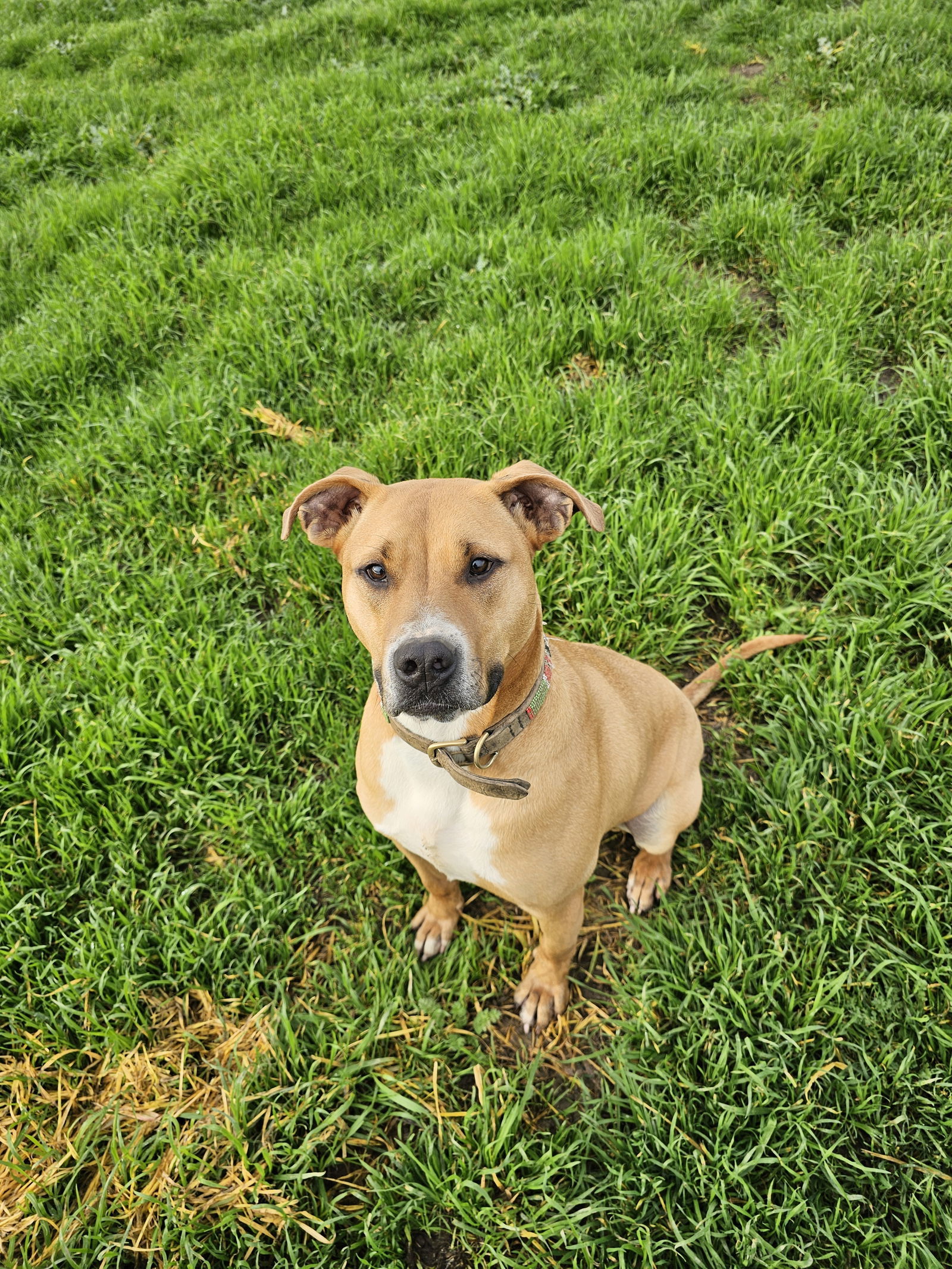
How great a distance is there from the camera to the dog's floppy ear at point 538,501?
2244 millimetres

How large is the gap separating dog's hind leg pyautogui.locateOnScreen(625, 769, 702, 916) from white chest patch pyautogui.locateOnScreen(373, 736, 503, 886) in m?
0.81

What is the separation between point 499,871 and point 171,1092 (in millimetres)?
1392

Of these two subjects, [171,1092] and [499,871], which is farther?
[171,1092]

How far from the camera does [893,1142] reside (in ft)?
7.52

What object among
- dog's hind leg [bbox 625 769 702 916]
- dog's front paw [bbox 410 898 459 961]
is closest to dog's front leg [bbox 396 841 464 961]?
dog's front paw [bbox 410 898 459 961]

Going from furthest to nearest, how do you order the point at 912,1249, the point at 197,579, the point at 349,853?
the point at 197,579 < the point at 349,853 < the point at 912,1249

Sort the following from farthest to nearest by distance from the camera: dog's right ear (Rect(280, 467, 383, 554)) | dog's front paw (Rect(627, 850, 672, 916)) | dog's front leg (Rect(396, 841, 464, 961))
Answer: dog's front paw (Rect(627, 850, 672, 916))
dog's front leg (Rect(396, 841, 464, 961))
dog's right ear (Rect(280, 467, 383, 554))

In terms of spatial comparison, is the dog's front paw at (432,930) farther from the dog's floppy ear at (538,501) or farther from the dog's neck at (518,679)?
the dog's floppy ear at (538,501)

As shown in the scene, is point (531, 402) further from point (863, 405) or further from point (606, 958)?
point (606, 958)

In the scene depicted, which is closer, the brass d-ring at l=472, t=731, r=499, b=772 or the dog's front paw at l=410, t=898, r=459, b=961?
the brass d-ring at l=472, t=731, r=499, b=772

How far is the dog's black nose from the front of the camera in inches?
74.5

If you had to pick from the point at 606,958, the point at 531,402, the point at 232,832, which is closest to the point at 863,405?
the point at 531,402

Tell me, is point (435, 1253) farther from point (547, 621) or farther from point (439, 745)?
point (547, 621)

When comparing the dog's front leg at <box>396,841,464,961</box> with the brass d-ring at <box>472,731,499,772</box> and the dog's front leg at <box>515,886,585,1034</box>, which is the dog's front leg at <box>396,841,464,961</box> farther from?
the brass d-ring at <box>472,731,499,772</box>
